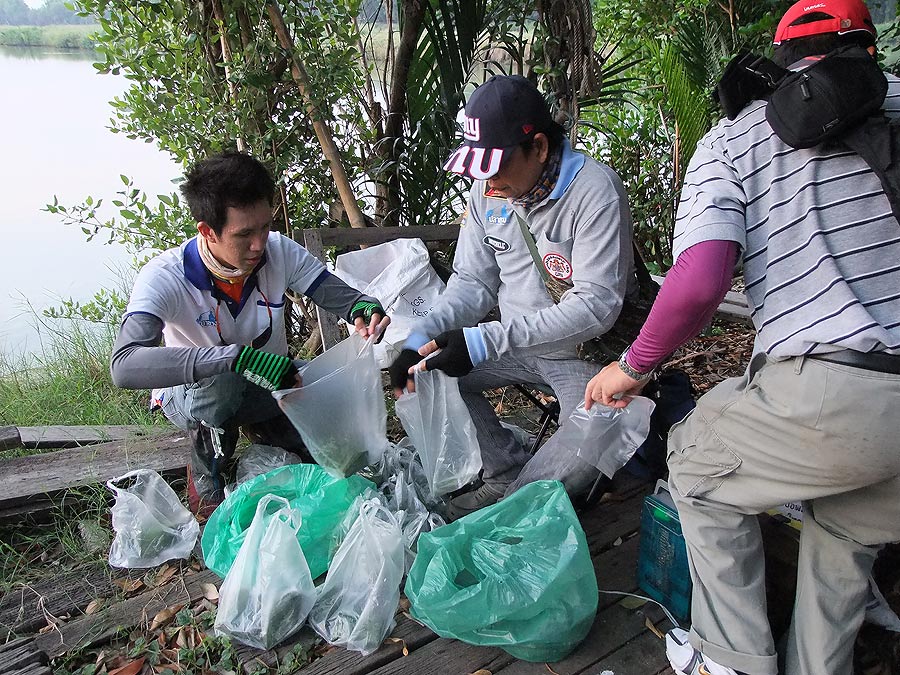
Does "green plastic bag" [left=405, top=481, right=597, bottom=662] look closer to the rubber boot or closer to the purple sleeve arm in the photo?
the purple sleeve arm

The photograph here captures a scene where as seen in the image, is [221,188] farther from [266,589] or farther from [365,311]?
[266,589]

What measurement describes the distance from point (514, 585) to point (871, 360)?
0.96 metres

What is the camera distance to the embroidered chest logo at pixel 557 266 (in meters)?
2.22

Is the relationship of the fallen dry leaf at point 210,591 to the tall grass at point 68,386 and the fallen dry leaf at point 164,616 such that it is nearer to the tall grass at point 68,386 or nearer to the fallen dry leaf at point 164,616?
the fallen dry leaf at point 164,616

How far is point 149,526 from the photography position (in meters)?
2.26

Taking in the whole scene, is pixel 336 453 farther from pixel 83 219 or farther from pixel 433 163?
pixel 83 219

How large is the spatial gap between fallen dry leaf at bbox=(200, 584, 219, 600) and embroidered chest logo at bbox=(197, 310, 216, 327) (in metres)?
0.86

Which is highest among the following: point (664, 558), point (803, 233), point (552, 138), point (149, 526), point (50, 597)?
point (552, 138)

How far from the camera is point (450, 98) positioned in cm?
342

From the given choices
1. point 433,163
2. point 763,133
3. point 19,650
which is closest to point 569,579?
point 763,133

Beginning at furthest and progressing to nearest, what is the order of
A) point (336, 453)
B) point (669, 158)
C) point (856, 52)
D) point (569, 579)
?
point (669, 158) < point (336, 453) < point (569, 579) < point (856, 52)

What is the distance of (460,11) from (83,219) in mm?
2222

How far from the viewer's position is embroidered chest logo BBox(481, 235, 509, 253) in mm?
2393

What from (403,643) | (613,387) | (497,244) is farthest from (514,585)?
(497,244)
